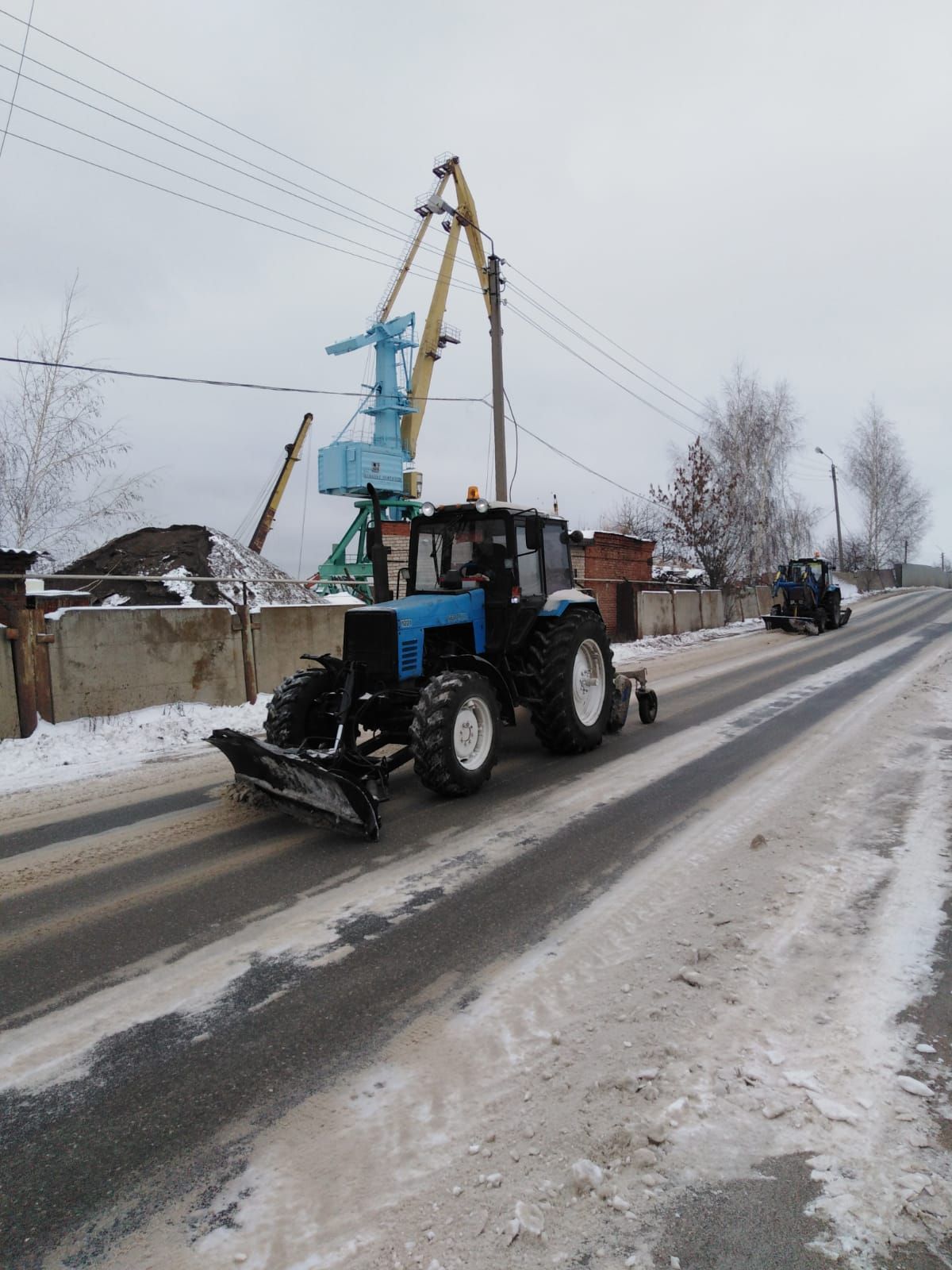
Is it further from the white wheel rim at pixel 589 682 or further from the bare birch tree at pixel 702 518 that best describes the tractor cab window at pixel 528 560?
the bare birch tree at pixel 702 518

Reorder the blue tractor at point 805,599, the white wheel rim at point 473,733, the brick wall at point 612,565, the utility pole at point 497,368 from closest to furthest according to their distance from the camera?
1. the white wheel rim at point 473,733
2. the utility pole at point 497,368
3. the brick wall at point 612,565
4. the blue tractor at point 805,599

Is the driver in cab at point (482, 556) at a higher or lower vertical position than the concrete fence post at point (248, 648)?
higher

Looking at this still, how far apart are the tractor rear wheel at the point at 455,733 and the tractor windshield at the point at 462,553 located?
127 centimetres

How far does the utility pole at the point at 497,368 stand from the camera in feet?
53.1

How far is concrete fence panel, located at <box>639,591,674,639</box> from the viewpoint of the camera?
67.0ft

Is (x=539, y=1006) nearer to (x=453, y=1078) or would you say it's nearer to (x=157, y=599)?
(x=453, y=1078)

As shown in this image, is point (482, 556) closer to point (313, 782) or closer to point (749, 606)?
point (313, 782)

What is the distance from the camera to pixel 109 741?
27.1 feet

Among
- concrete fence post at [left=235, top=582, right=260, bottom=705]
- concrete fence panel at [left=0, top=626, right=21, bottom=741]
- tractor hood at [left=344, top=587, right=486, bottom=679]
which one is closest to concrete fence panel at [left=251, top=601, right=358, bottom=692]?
concrete fence post at [left=235, top=582, right=260, bottom=705]

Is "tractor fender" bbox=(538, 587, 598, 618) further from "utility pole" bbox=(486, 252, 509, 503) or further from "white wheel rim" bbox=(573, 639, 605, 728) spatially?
"utility pole" bbox=(486, 252, 509, 503)

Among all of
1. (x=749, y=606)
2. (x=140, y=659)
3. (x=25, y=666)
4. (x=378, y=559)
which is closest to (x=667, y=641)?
(x=749, y=606)

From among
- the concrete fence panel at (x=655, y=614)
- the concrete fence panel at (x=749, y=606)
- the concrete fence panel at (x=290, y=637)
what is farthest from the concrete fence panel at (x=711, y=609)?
the concrete fence panel at (x=290, y=637)

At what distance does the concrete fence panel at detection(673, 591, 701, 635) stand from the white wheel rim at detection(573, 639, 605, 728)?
15.4 metres

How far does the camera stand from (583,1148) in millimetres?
2320
